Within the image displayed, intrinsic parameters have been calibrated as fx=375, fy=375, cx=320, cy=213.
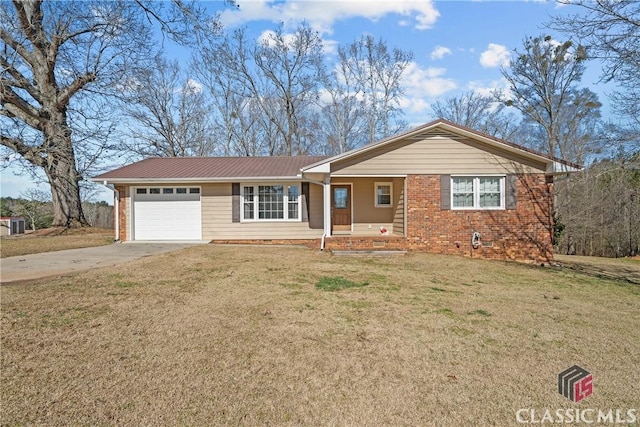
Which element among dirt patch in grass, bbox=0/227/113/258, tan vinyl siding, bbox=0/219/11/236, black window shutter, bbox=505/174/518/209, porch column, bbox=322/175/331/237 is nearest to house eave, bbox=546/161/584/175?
→ black window shutter, bbox=505/174/518/209

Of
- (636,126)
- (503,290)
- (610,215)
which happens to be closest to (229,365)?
(503,290)

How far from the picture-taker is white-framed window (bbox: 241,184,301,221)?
13867 mm

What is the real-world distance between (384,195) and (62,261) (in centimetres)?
1046

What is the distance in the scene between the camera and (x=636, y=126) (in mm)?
12891

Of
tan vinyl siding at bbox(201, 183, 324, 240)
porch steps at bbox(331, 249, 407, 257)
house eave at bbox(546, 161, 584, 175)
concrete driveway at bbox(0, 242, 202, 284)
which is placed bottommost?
porch steps at bbox(331, 249, 407, 257)

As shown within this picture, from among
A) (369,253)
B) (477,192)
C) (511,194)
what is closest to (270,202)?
(369,253)

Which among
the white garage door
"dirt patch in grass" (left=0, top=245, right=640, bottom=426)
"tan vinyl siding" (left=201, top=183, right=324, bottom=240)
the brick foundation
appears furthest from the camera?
the white garage door

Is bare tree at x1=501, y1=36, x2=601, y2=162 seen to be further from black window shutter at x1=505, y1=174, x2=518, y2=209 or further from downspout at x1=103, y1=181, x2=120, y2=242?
downspout at x1=103, y1=181, x2=120, y2=242

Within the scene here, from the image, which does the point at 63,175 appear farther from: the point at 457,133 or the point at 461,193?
the point at 461,193

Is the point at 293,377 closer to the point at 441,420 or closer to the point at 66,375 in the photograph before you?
the point at 441,420

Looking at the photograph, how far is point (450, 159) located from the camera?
12.4 metres

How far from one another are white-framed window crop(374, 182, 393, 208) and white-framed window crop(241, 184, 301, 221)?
3.13m

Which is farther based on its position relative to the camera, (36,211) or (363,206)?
(36,211)

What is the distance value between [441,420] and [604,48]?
39.5 ft
